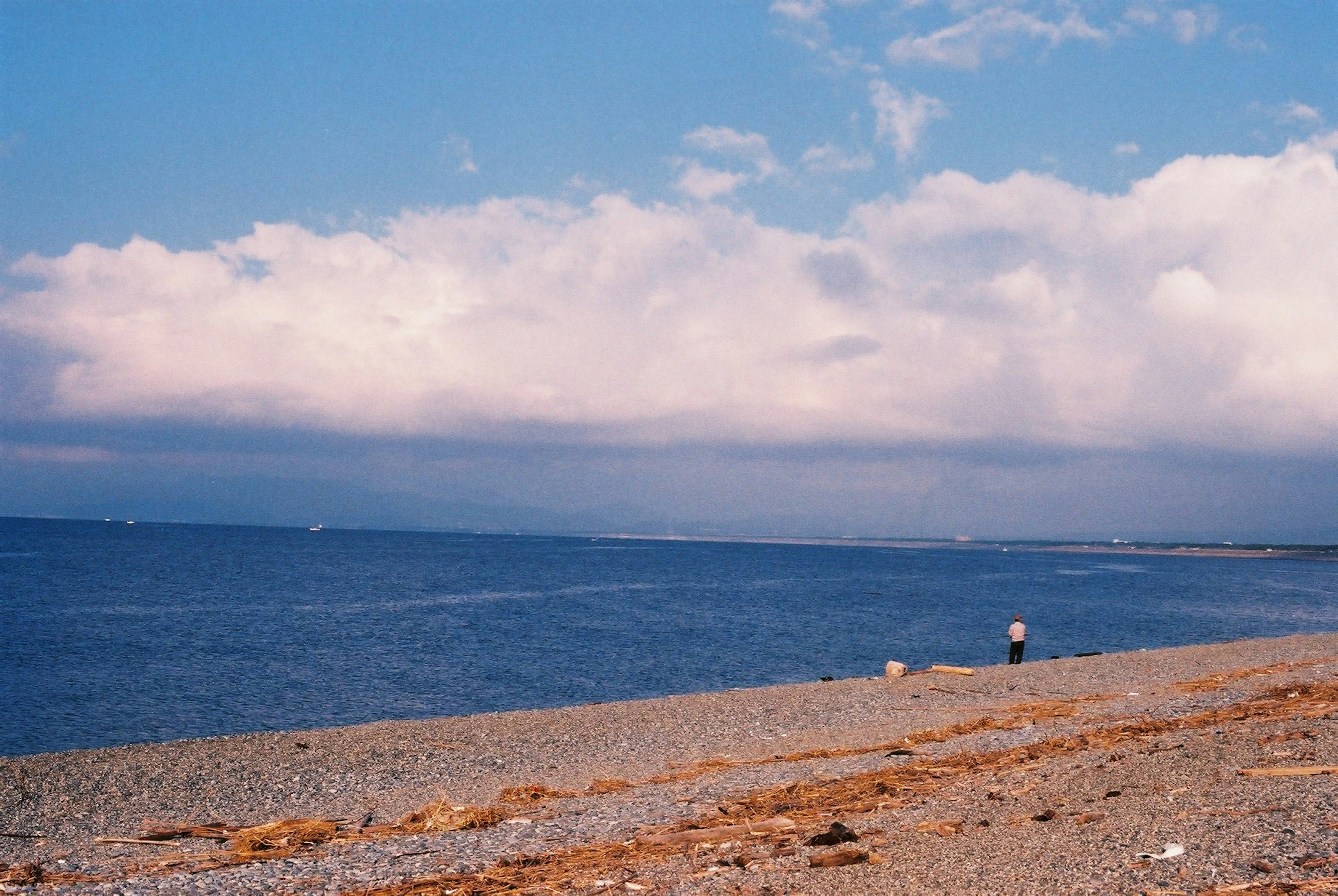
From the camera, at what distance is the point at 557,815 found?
13.8 m

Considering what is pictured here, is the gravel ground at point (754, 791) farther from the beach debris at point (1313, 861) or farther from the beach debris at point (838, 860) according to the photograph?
the beach debris at point (838, 860)

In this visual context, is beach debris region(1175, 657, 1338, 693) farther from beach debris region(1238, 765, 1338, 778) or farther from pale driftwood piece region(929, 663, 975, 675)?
beach debris region(1238, 765, 1338, 778)

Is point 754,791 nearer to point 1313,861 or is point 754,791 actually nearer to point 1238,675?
point 1313,861

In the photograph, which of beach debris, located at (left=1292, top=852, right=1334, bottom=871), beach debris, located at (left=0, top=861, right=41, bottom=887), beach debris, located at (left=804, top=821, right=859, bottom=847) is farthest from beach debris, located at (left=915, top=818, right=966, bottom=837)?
beach debris, located at (left=0, top=861, right=41, bottom=887)

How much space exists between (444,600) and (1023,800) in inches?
3074

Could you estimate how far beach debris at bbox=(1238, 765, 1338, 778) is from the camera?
1133 cm

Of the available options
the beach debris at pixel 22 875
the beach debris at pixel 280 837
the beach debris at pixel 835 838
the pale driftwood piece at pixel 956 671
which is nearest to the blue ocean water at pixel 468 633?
the pale driftwood piece at pixel 956 671

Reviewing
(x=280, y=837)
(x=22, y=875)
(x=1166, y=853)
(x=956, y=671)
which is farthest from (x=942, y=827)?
(x=956, y=671)

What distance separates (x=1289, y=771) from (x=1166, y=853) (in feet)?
13.4

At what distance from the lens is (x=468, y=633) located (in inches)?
2370

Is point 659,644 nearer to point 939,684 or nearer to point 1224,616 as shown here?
point 939,684

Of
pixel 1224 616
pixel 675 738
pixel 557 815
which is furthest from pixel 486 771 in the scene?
pixel 1224 616

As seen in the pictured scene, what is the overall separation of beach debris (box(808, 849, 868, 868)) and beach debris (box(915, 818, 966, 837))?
1159mm

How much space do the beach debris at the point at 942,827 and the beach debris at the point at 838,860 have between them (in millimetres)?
1159
